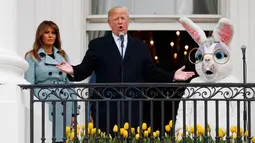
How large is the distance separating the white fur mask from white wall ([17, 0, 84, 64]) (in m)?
1.80

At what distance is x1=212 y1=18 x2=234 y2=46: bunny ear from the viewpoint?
10773mm

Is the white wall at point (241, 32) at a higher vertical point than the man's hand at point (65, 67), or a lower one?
higher

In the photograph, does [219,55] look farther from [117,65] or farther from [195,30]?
[117,65]

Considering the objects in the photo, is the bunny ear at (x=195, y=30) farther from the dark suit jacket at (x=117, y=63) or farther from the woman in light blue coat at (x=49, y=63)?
the woman in light blue coat at (x=49, y=63)

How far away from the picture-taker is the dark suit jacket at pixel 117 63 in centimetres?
1059

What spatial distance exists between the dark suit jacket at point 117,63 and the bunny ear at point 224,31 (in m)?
0.81

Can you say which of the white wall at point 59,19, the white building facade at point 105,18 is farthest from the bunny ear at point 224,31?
the white wall at point 59,19

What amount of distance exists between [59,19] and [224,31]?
241cm

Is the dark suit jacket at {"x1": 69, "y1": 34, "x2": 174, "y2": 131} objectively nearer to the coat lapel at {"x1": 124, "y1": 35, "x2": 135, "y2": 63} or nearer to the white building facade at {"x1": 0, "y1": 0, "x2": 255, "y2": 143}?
the coat lapel at {"x1": 124, "y1": 35, "x2": 135, "y2": 63}

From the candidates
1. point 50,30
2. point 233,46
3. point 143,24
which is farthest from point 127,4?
point 50,30

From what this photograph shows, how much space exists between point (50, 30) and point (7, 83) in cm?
125

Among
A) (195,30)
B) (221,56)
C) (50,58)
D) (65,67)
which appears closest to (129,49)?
(195,30)

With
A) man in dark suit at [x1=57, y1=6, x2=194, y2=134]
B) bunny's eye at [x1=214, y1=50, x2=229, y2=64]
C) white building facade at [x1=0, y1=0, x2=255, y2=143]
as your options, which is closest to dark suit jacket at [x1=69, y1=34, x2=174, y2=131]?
man in dark suit at [x1=57, y1=6, x2=194, y2=134]

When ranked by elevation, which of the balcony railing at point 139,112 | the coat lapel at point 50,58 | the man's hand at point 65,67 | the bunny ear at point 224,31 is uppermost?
the bunny ear at point 224,31
